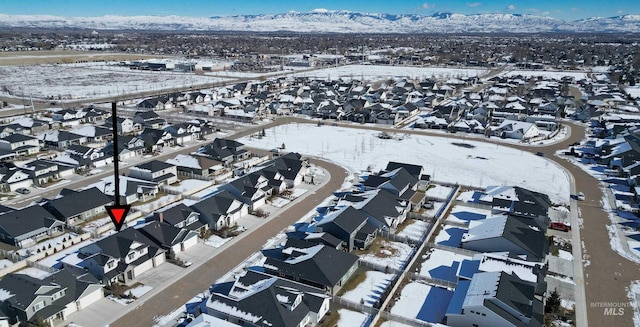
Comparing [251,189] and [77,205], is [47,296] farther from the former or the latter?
[251,189]

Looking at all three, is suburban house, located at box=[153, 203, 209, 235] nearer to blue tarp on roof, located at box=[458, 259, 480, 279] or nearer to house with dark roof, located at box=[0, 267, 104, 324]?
house with dark roof, located at box=[0, 267, 104, 324]

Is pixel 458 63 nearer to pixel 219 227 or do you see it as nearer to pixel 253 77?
pixel 253 77

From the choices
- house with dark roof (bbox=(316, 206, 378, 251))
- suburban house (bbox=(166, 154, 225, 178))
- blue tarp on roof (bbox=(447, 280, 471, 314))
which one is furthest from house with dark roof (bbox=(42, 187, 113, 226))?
blue tarp on roof (bbox=(447, 280, 471, 314))

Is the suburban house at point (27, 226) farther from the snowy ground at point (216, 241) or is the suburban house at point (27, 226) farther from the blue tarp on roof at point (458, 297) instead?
the blue tarp on roof at point (458, 297)

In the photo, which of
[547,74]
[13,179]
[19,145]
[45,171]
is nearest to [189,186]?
[45,171]

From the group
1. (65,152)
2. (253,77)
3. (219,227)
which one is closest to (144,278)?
(219,227)
